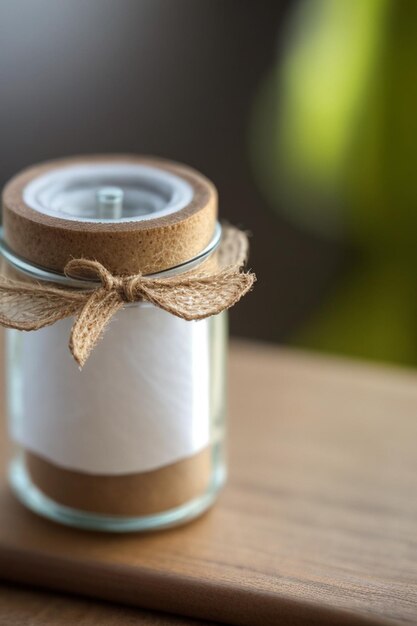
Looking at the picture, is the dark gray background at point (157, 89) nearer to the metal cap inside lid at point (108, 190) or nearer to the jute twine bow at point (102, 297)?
the metal cap inside lid at point (108, 190)

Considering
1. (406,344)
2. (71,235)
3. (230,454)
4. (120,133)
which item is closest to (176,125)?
(120,133)

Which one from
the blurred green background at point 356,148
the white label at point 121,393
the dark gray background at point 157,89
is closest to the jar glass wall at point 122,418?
the white label at point 121,393

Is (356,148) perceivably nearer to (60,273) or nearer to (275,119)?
(275,119)

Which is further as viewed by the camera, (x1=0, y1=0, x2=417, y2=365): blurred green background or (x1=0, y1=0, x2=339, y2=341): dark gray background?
(x1=0, y1=0, x2=339, y2=341): dark gray background

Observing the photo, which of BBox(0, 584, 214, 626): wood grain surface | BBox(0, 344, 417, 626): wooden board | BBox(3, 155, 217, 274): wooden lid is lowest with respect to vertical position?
BBox(0, 584, 214, 626): wood grain surface

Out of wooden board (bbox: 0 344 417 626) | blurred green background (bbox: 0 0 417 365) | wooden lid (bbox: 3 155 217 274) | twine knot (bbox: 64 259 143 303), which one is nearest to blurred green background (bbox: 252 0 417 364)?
blurred green background (bbox: 0 0 417 365)

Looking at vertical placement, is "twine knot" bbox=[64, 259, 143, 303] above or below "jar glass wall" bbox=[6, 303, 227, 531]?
above

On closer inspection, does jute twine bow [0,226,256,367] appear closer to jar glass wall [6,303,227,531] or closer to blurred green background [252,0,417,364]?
jar glass wall [6,303,227,531]

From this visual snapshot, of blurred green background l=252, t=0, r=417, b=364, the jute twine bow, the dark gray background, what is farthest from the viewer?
the dark gray background

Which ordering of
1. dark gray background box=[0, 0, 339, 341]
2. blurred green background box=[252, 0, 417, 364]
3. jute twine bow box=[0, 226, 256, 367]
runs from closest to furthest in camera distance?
1. jute twine bow box=[0, 226, 256, 367]
2. blurred green background box=[252, 0, 417, 364]
3. dark gray background box=[0, 0, 339, 341]
